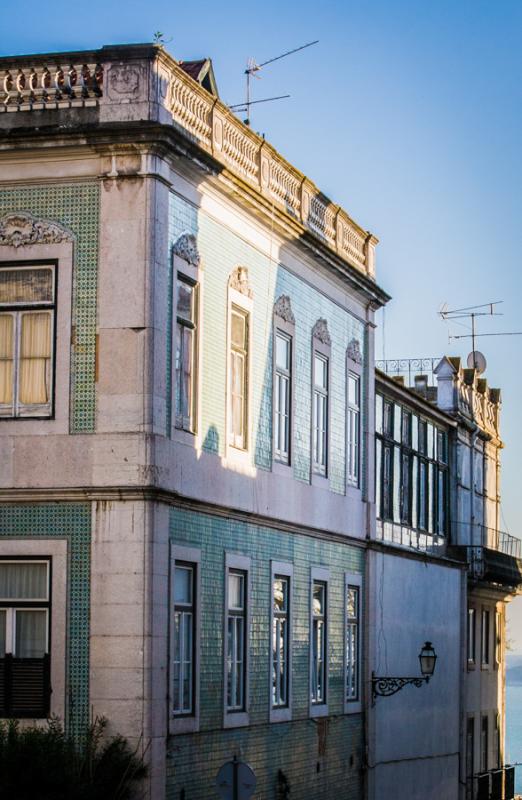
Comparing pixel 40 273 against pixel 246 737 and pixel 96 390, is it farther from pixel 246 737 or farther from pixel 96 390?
pixel 246 737

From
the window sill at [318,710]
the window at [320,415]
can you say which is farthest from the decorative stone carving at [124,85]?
the window sill at [318,710]

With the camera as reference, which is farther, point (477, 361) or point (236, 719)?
point (477, 361)

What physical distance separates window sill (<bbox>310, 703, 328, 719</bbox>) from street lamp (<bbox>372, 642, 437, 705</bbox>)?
247cm

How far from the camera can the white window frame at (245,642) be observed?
24.1 meters

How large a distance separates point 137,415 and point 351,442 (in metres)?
9.84

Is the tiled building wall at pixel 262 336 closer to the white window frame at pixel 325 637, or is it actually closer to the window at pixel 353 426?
the window at pixel 353 426

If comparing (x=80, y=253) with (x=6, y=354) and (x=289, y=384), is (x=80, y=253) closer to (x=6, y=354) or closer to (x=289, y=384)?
(x=6, y=354)

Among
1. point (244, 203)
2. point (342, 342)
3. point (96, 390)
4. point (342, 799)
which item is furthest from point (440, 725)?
point (96, 390)

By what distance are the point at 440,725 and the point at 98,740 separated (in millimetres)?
17401

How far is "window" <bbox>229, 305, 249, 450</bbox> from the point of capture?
981 inches

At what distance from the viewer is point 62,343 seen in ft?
71.6

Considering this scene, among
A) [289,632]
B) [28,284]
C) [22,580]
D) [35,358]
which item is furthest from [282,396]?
[22,580]

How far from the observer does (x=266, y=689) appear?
84.9ft

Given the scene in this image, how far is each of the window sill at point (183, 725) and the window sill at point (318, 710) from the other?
545 centimetres
